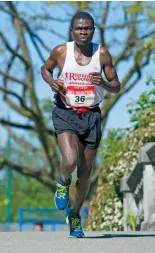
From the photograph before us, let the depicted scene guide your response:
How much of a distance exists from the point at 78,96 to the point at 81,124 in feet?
0.78

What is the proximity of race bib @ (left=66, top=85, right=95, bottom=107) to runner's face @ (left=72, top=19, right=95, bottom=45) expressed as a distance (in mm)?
376

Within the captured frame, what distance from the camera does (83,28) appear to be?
7.96m

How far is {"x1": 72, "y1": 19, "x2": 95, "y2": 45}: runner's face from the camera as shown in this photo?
796 cm

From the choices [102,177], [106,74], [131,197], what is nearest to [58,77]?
[106,74]

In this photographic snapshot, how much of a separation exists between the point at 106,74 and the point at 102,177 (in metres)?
6.71

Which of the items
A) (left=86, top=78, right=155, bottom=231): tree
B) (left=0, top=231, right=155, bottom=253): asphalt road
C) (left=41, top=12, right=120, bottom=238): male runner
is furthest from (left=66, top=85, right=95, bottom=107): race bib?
(left=86, top=78, right=155, bottom=231): tree

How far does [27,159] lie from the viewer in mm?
50969

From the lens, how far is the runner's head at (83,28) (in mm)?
7965

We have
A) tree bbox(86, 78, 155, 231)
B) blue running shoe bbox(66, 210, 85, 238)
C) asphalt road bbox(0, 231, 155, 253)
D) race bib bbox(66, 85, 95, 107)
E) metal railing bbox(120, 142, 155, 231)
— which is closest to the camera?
asphalt road bbox(0, 231, 155, 253)

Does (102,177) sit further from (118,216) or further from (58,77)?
(58,77)

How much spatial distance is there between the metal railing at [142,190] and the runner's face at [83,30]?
3.93m

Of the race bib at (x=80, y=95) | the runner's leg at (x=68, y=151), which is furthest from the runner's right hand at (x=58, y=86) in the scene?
the runner's leg at (x=68, y=151)

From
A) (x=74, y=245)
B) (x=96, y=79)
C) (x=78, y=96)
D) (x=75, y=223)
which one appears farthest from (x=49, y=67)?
(x=74, y=245)

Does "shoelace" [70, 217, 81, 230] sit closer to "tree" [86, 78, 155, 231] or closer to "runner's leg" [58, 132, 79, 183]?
"runner's leg" [58, 132, 79, 183]
